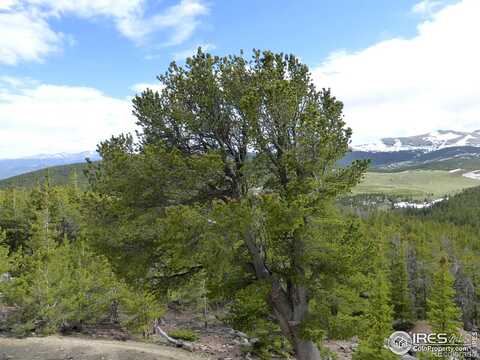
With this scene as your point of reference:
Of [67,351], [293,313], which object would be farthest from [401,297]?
[293,313]

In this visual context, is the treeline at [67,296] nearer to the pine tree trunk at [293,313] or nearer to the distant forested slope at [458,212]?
the pine tree trunk at [293,313]

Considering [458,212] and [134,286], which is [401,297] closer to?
[134,286]

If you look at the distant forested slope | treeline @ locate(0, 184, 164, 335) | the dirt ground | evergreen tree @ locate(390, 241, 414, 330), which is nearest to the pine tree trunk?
the dirt ground

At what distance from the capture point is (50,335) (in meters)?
24.9

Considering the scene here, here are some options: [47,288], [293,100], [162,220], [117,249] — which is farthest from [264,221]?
[47,288]

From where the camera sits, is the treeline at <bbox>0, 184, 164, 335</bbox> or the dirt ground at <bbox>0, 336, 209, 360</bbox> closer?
the dirt ground at <bbox>0, 336, 209, 360</bbox>

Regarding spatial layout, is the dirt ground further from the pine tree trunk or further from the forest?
the pine tree trunk

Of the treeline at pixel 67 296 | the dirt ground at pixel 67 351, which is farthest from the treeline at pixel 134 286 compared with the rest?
the dirt ground at pixel 67 351

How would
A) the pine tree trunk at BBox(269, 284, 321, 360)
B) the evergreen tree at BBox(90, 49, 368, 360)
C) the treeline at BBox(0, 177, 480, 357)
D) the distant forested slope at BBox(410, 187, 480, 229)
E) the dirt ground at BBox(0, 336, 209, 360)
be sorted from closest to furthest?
1. the evergreen tree at BBox(90, 49, 368, 360)
2. the treeline at BBox(0, 177, 480, 357)
3. the pine tree trunk at BBox(269, 284, 321, 360)
4. the dirt ground at BBox(0, 336, 209, 360)
5. the distant forested slope at BBox(410, 187, 480, 229)

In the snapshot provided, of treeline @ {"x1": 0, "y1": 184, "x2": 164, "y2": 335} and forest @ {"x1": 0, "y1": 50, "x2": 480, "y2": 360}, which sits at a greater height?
forest @ {"x1": 0, "y1": 50, "x2": 480, "y2": 360}

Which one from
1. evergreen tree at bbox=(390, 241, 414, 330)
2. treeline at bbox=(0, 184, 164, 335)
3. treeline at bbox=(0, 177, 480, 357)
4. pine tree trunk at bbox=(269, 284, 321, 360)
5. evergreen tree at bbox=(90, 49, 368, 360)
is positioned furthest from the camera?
evergreen tree at bbox=(390, 241, 414, 330)

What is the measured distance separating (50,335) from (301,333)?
1879 cm

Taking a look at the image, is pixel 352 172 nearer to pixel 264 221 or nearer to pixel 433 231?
pixel 264 221

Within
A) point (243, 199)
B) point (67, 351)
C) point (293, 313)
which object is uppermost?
point (243, 199)
